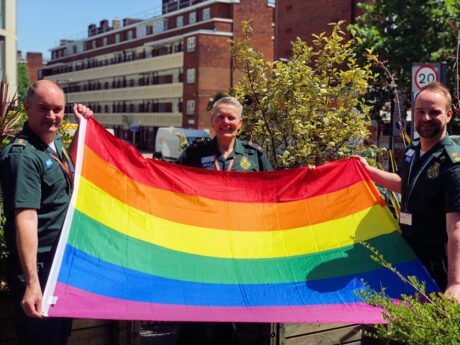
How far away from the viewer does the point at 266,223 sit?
4.55 meters

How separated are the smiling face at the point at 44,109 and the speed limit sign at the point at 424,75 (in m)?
6.54

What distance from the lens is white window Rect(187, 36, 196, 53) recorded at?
60875mm

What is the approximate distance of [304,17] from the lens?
4516cm

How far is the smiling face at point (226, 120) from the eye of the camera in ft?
15.2

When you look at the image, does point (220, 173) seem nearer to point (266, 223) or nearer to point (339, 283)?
point (266, 223)

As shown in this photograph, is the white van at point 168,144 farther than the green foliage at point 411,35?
Yes

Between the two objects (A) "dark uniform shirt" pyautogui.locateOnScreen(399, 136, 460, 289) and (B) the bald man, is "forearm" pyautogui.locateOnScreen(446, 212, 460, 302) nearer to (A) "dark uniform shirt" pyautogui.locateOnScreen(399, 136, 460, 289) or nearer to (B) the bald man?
(A) "dark uniform shirt" pyautogui.locateOnScreen(399, 136, 460, 289)

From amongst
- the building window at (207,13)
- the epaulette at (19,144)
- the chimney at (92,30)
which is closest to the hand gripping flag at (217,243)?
the epaulette at (19,144)

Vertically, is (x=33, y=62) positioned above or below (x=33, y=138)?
above

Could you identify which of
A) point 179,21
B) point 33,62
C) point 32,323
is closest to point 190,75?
point 179,21

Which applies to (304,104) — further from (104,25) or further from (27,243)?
(104,25)

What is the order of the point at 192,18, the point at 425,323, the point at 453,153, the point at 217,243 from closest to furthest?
the point at 425,323 < the point at 453,153 < the point at 217,243 < the point at 192,18

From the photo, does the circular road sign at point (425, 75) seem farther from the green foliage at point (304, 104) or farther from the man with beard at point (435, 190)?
the man with beard at point (435, 190)

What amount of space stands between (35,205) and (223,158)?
191cm
